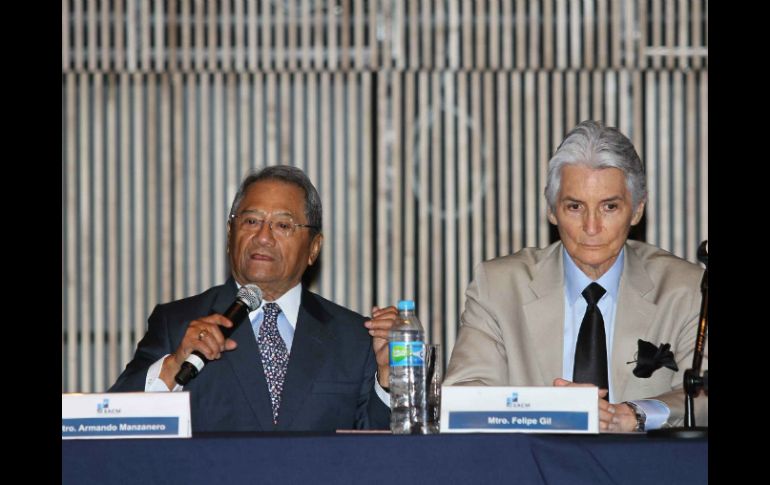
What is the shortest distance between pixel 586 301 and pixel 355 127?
8.06ft

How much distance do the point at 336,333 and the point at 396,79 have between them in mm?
2353

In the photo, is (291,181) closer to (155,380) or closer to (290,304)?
(290,304)

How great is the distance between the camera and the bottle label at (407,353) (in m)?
2.72

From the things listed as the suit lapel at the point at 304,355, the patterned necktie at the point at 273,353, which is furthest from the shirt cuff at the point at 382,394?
the patterned necktie at the point at 273,353

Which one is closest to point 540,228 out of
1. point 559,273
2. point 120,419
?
point 559,273

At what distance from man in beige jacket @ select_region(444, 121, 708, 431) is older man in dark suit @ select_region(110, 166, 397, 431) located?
341 mm

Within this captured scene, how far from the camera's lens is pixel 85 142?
17.9ft

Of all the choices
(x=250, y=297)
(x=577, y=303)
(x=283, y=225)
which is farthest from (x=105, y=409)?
(x=577, y=303)

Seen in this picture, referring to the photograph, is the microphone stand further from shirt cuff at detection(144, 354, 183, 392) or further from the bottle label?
shirt cuff at detection(144, 354, 183, 392)

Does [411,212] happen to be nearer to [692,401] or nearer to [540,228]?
[540,228]

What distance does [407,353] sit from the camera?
8.93 ft

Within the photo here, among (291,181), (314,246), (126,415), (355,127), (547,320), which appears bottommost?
(126,415)

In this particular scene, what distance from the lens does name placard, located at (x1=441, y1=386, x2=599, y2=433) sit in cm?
234

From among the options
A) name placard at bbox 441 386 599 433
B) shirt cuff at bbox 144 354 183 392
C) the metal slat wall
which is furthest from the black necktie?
the metal slat wall
